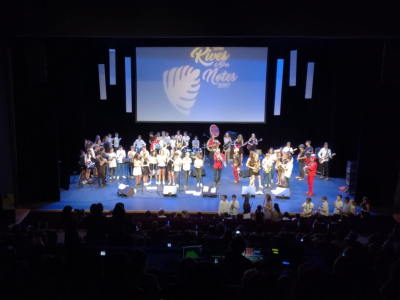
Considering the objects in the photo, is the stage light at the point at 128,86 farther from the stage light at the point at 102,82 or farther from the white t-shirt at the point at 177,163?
the white t-shirt at the point at 177,163

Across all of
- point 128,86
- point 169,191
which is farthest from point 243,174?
point 128,86

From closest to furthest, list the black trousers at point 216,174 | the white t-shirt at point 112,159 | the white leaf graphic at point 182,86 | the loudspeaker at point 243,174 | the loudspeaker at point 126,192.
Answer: the loudspeaker at point 126,192, the white t-shirt at point 112,159, the black trousers at point 216,174, the loudspeaker at point 243,174, the white leaf graphic at point 182,86

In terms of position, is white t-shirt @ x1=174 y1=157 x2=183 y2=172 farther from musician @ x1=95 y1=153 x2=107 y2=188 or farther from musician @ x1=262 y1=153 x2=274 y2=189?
musician @ x1=262 y1=153 x2=274 y2=189

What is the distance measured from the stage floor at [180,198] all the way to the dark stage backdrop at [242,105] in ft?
2.77

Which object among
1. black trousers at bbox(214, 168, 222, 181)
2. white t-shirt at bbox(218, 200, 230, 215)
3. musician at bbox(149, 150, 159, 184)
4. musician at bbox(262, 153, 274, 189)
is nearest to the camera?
white t-shirt at bbox(218, 200, 230, 215)

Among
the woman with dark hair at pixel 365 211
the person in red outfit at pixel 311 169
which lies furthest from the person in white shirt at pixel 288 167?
the woman with dark hair at pixel 365 211

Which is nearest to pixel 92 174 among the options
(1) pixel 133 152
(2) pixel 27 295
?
(1) pixel 133 152

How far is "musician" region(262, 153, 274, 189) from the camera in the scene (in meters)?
13.7

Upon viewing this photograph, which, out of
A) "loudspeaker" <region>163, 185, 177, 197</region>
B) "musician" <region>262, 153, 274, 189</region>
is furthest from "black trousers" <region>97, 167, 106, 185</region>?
"musician" <region>262, 153, 274, 189</region>

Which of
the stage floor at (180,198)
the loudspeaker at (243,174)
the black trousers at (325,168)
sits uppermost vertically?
the black trousers at (325,168)

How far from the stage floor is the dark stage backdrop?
2.77 ft

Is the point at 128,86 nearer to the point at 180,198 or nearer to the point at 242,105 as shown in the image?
the point at 242,105

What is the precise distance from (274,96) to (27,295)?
16365 mm

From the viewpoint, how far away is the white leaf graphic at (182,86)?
55.5 ft
